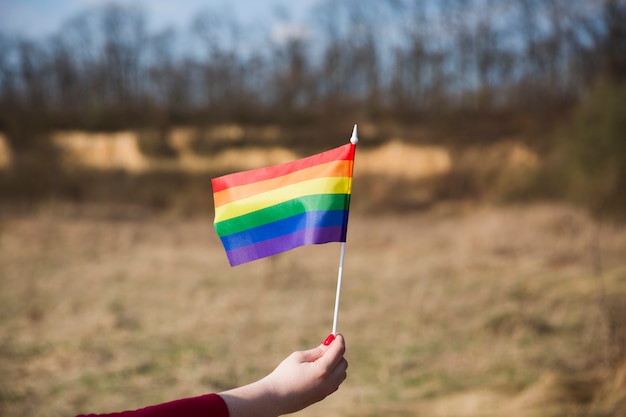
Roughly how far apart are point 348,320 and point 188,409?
670 cm

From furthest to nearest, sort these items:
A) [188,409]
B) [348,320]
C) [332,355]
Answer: [348,320] → [332,355] → [188,409]

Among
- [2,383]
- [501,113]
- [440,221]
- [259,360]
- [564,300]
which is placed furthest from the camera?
[501,113]

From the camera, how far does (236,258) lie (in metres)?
1.97

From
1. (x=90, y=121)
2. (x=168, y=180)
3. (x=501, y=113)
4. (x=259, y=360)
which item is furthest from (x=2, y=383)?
(x=501, y=113)

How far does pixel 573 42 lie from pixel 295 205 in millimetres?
26092

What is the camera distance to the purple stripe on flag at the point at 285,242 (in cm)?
197

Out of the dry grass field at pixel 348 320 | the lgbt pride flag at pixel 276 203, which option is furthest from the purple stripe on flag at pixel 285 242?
the dry grass field at pixel 348 320

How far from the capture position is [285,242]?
6.59ft

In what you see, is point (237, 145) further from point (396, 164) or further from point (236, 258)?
point (236, 258)

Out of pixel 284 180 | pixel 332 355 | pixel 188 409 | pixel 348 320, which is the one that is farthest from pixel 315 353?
pixel 348 320

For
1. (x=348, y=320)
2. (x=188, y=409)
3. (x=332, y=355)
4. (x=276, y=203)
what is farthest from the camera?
(x=348, y=320)

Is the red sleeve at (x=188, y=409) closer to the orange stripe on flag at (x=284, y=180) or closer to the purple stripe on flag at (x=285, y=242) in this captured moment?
the purple stripe on flag at (x=285, y=242)

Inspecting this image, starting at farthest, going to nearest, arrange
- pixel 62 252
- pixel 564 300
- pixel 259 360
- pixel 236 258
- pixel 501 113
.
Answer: pixel 501 113 → pixel 62 252 → pixel 564 300 → pixel 259 360 → pixel 236 258

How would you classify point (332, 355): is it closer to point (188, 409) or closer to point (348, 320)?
point (188, 409)
